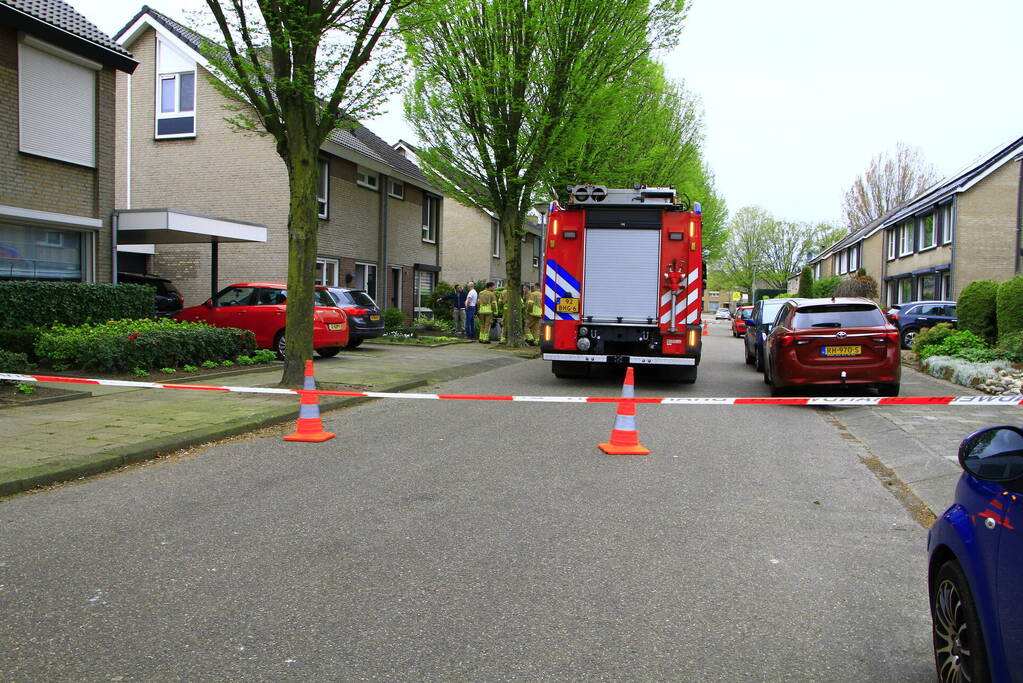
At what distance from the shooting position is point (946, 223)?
31953 mm

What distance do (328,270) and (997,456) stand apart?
73.5ft

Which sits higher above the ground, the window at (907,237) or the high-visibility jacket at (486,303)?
the window at (907,237)

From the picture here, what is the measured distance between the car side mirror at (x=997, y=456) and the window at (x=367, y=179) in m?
23.7

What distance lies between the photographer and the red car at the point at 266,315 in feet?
51.2

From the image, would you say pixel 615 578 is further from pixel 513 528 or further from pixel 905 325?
pixel 905 325

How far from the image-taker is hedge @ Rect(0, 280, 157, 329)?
12477 mm

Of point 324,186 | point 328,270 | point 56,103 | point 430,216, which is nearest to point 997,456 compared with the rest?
point 56,103

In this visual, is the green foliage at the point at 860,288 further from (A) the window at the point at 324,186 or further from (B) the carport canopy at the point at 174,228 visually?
(B) the carport canopy at the point at 174,228

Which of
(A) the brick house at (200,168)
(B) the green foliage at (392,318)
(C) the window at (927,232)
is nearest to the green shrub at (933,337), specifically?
(B) the green foliage at (392,318)

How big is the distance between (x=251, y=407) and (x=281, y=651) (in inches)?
260

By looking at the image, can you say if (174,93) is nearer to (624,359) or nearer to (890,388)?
(624,359)

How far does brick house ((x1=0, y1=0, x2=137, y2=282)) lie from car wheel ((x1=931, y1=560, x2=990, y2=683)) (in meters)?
14.7

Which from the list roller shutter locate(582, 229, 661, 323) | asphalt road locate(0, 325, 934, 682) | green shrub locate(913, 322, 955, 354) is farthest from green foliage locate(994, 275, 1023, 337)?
asphalt road locate(0, 325, 934, 682)

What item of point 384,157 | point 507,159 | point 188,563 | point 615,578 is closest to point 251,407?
point 188,563
